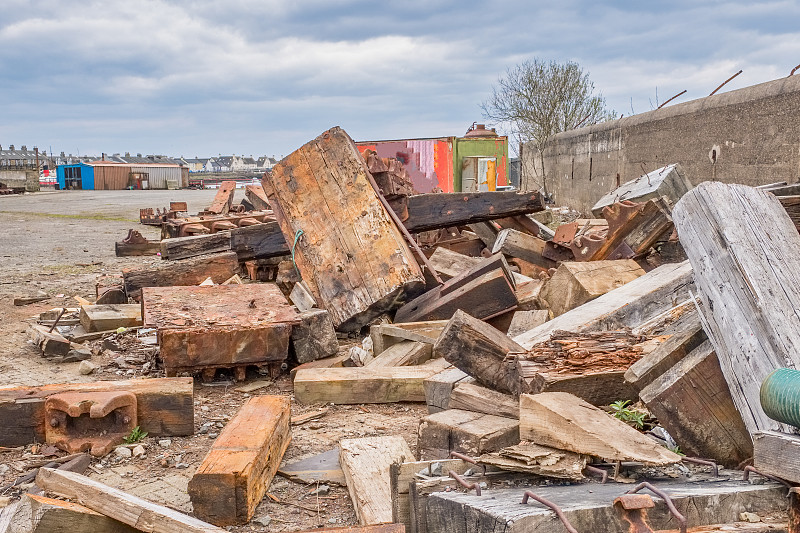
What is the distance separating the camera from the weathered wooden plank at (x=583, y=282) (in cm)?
484

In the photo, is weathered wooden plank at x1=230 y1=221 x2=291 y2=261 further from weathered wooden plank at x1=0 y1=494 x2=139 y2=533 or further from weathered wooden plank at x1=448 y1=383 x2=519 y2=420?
weathered wooden plank at x1=0 y1=494 x2=139 y2=533

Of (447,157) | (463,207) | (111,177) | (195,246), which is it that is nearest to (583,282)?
(463,207)

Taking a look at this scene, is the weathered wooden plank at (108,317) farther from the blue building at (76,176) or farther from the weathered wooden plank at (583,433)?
the blue building at (76,176)

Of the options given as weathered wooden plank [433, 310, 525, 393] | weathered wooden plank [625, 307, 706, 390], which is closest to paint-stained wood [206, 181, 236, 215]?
weathered wooden plank [433, 310, 525, 393]

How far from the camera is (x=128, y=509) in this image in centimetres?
242

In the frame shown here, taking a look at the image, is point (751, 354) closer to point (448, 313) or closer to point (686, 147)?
point (448, 313)

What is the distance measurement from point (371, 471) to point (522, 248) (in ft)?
13.9

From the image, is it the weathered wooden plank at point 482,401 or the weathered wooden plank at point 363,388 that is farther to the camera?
the weathered wooden plank at point 363,388

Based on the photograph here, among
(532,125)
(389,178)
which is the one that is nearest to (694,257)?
(389,178)

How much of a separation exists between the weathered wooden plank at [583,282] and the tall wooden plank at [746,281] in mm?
1701

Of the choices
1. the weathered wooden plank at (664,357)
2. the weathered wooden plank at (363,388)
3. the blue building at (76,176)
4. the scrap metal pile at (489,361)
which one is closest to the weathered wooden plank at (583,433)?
the scrap metal pile at (489,361)

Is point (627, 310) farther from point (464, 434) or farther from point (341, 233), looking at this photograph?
point (341, 233)

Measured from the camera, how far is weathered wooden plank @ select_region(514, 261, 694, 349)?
3.86 meters

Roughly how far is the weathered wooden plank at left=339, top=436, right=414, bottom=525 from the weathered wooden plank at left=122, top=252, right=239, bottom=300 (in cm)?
413
